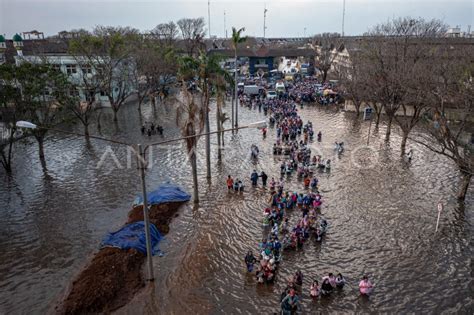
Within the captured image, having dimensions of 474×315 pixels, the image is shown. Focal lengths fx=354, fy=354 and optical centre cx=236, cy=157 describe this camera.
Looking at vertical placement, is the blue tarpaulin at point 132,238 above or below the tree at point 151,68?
below

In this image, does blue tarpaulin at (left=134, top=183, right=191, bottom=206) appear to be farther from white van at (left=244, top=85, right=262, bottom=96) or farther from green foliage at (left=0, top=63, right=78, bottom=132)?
white van at (left=244, top=85, right=262, bottom=96)

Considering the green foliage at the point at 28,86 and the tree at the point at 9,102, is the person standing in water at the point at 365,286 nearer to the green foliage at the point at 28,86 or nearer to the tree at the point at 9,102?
the tree at the point at 9,102

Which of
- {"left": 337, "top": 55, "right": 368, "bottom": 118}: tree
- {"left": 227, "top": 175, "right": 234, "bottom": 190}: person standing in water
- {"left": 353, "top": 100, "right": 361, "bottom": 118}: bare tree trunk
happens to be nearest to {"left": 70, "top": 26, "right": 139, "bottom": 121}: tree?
{"left": 227, "top": 175, "right": 234, "bottom": 190}: person standing in water

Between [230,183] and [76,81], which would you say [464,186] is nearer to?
[230,183]

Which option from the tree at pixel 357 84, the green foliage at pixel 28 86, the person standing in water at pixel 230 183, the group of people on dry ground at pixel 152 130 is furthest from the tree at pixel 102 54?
the tree at pixel 357 84

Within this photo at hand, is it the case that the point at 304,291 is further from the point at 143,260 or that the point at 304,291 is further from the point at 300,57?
the point at 300,57

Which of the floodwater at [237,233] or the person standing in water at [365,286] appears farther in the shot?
the floodwater at [237,233]

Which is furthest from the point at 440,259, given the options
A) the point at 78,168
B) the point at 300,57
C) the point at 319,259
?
the point at 300,57
